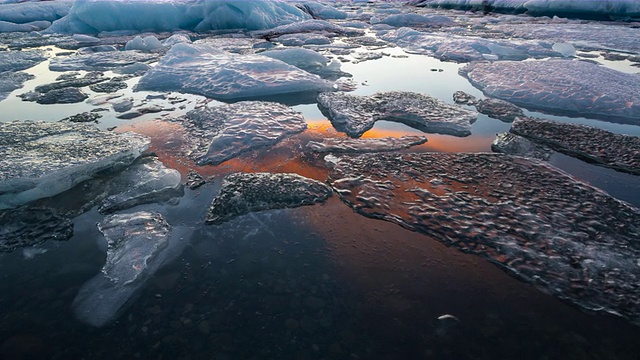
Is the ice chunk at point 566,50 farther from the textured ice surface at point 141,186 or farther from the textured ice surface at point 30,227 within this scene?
the textured ice surface at point 30,227

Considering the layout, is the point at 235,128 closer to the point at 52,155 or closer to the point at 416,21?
the point at 52,155

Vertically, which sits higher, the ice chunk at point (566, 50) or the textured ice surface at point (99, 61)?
the ice chunk at point (566, 50)

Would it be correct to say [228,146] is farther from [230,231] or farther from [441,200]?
[441,200]

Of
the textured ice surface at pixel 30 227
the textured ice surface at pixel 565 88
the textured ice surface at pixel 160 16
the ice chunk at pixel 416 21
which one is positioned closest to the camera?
the textured ice surface at pixel 30 227

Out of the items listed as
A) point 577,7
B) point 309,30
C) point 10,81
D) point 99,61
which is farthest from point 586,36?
point 10,81

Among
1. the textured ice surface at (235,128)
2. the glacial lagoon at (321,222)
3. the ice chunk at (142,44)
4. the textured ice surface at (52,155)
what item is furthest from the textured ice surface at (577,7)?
the textured ice surface at (52,155)

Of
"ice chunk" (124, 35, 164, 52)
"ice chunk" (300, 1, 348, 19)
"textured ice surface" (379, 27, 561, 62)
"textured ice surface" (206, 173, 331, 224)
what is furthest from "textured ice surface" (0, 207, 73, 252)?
"ice chunk" (300, 1, 348, 19)
